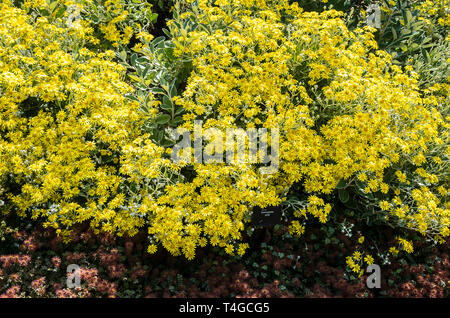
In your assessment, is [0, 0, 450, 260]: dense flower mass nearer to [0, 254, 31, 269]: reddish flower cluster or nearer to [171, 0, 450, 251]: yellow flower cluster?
[171, 0, 450, 251]: yellow flower cluster

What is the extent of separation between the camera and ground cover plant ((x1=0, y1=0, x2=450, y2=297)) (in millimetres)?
2252

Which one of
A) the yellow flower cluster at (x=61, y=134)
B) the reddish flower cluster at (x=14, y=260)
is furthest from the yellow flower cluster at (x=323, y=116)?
the reddish flower cluster at (x=14, y=260)

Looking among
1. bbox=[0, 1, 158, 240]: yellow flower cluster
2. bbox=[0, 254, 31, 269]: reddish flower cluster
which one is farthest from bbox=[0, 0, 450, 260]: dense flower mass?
bbox=[0, 254, 31, 269]: reddish flower cluster

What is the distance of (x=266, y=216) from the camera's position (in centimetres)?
236

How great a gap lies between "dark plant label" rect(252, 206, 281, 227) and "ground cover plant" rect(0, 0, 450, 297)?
38 mm

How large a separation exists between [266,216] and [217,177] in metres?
0.39

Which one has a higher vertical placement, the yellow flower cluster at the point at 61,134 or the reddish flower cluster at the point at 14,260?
the yellow flower cluster at the point at 61,134

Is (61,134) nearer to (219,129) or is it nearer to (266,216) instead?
(219,129)

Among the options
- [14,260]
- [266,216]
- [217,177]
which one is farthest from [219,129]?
[14,260]

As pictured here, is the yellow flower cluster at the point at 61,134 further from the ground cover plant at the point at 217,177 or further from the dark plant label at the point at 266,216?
the dark plant label at the point at 266,216

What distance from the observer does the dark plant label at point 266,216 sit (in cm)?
236

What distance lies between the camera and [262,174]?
2.36 m

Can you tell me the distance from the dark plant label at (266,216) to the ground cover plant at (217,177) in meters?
0.04
